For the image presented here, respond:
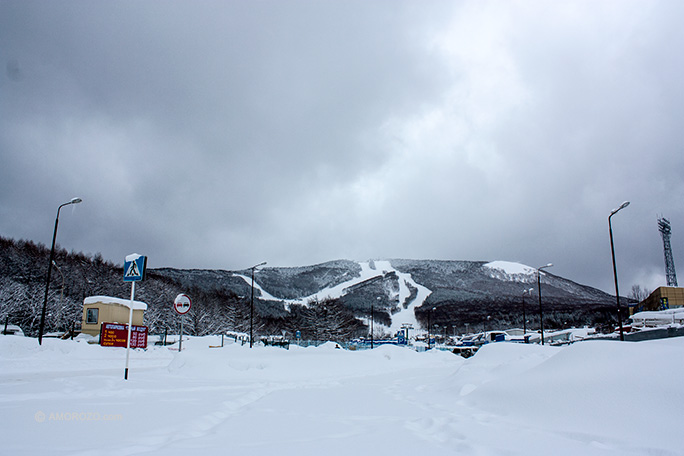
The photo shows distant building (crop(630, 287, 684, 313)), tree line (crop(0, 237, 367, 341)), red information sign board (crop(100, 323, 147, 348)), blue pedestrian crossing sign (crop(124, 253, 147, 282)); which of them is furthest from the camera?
distant building (crop(630, 287, 684, 313))

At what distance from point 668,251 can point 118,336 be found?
126m

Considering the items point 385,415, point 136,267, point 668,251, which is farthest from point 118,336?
point 668,251

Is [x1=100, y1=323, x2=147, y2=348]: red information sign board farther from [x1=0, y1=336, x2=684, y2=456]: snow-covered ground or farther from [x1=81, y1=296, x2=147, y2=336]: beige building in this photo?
[x1=0, y1=336, x2=684, y2=456]: snow-covered ground

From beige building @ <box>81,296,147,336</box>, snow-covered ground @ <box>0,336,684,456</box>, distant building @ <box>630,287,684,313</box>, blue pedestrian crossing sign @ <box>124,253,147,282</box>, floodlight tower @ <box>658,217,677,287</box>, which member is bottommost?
snow-covered ground @ <box>0,336,684,456</box>

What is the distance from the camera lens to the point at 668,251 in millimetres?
109188

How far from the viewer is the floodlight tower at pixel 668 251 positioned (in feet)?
352

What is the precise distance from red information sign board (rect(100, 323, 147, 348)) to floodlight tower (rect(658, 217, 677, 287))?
121 m

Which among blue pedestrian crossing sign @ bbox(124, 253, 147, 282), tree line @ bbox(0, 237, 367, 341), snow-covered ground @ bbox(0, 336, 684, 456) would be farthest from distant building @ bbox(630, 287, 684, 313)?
blue pedestrian crossing sign @ bbox(124, 253, 147, 282)

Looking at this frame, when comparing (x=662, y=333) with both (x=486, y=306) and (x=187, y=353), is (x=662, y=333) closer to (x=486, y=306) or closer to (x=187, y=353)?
(x=187, y=353)

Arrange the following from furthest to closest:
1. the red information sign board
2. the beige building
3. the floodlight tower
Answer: the floodlight tower, the beige building, the red information sign board

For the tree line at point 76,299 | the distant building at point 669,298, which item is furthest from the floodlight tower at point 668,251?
the tree line at point 76,299

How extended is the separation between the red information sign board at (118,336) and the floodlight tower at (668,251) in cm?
12056

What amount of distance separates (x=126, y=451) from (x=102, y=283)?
78.7 metres

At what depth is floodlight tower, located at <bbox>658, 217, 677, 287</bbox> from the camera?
10725 cm
